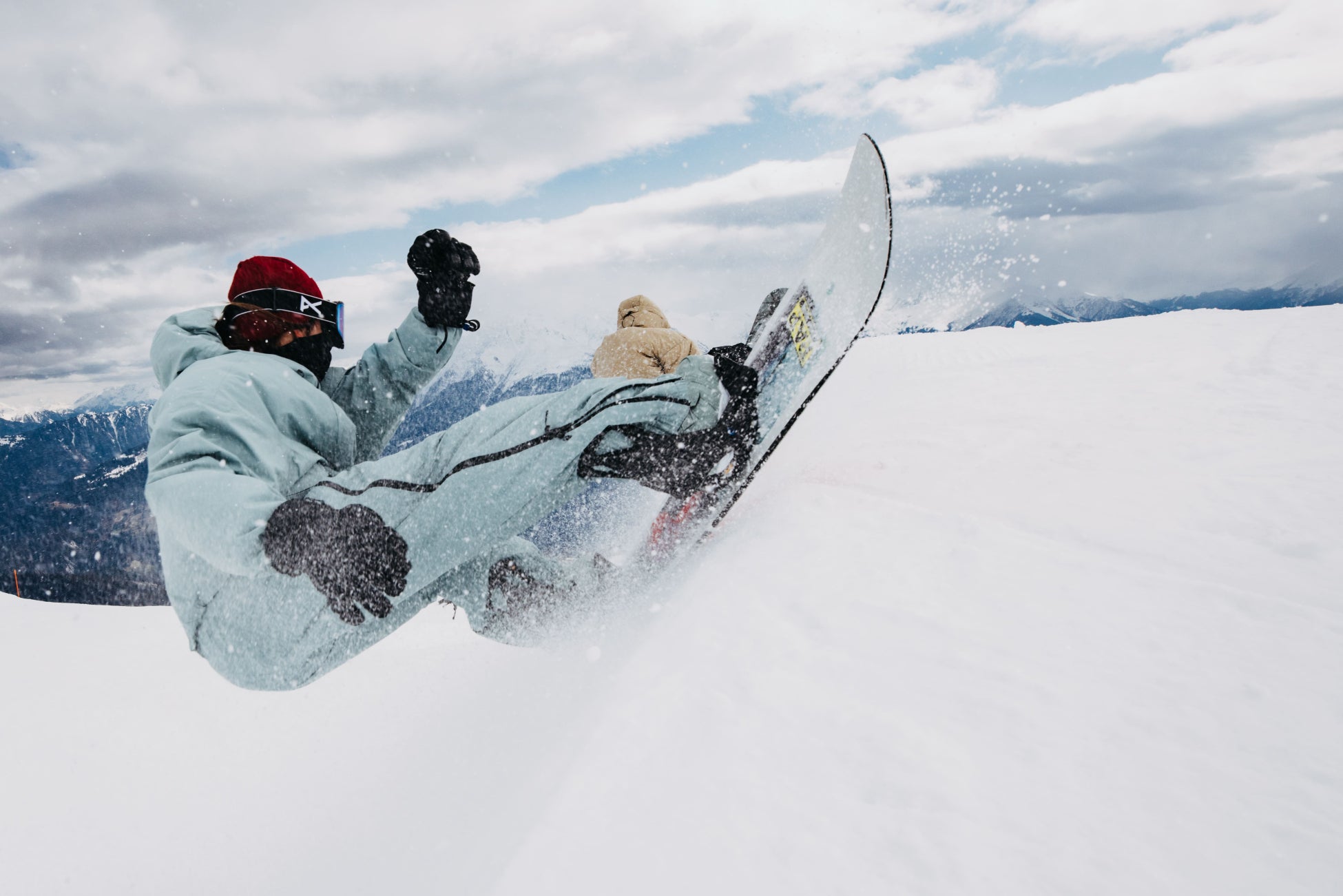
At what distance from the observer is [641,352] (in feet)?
11.6

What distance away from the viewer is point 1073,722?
1221 mm

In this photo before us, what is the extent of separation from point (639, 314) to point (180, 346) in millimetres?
2381

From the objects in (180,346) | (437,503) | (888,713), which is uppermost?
(180,346)

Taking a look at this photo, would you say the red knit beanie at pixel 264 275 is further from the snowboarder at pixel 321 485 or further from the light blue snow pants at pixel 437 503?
the light blue snow pants at pixel 437 503

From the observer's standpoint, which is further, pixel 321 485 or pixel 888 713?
pixel 321 485

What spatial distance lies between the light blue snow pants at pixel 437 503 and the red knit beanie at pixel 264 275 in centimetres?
89

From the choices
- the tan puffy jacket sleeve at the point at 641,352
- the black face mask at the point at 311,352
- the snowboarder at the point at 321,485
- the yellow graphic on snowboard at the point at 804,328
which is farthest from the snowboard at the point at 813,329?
the black face mask at the point at 311,352

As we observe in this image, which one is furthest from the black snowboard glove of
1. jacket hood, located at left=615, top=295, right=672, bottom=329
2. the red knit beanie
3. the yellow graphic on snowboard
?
jacket hood, located at left=615, top=295, right=672, bottom=329

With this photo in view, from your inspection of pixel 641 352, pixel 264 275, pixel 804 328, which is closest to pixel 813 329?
pixel 804 328

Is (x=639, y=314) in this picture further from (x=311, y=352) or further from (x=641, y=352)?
(x=311, y=352)

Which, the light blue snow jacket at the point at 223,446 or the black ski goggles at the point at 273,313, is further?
the black ski goggles at the point at 273,313

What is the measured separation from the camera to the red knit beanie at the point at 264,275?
8.13 feet

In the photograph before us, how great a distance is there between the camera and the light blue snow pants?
6.70ft

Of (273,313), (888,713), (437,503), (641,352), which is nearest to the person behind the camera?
(888,713)
